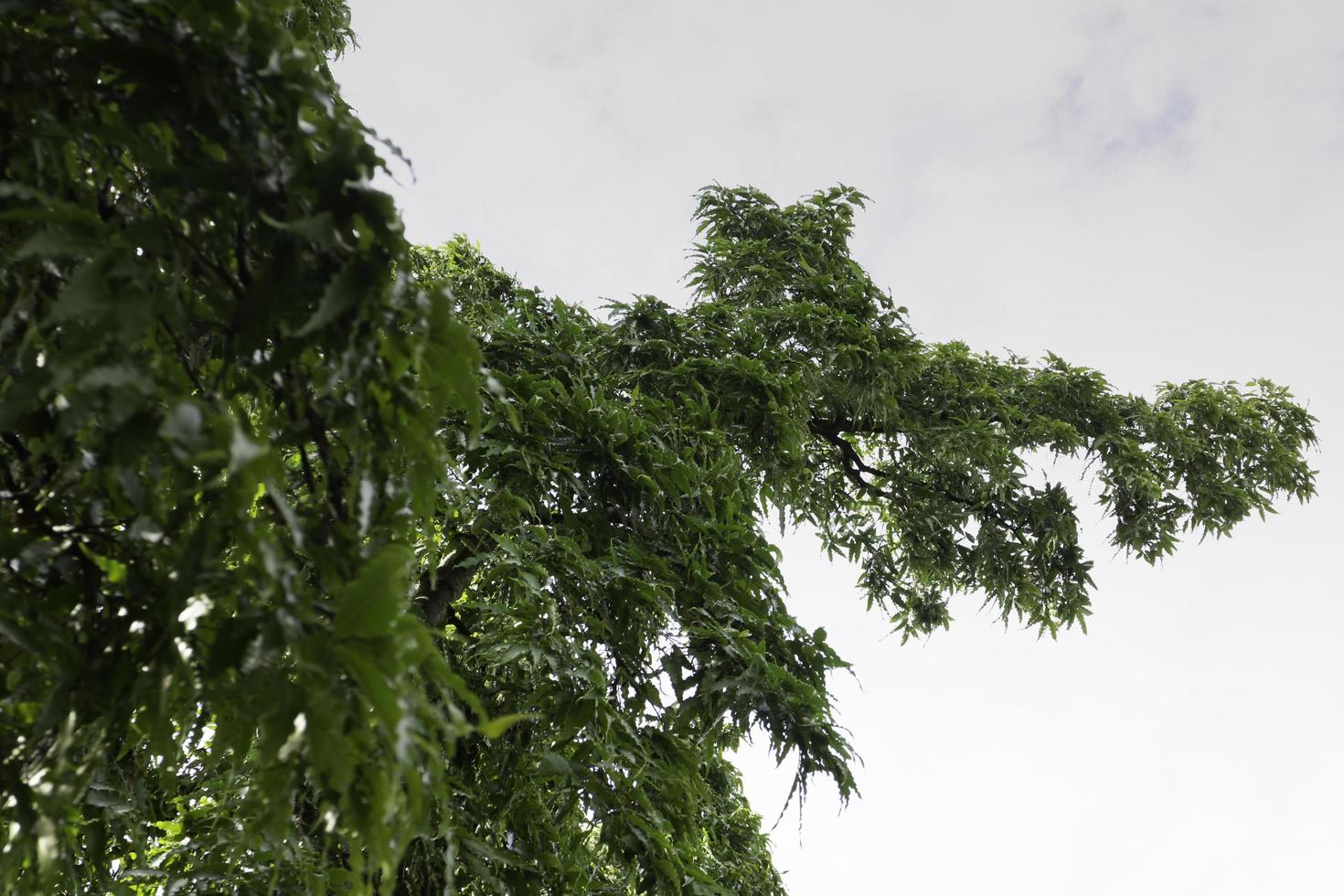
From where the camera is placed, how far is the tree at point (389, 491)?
1.07 metres

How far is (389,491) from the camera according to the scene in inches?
48.4

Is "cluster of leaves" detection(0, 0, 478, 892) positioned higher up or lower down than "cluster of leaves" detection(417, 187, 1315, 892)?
lower down

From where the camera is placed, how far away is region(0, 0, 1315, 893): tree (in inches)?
42.0

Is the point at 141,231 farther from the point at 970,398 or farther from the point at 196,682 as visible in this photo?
the point at 970,398

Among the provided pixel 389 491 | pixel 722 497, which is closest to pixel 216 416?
pixel 389 491

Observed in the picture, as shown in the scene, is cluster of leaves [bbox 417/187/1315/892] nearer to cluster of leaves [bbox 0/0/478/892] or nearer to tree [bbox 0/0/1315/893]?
tree [bbox 0/0/1315/893]

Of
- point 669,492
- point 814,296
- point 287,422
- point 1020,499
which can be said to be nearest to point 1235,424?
point 1020,499

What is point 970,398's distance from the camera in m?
6.72

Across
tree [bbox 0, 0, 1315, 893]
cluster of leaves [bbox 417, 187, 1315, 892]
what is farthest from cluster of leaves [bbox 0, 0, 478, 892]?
cluster of leaves [bbox 417, 187, 1315, 892]

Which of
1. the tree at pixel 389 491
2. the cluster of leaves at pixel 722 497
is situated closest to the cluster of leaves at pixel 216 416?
the tree at pixel 389 491

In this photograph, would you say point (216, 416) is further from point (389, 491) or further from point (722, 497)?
point (722, 497)

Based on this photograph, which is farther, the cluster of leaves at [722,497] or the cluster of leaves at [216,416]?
the cluster of leaves at [722,497]

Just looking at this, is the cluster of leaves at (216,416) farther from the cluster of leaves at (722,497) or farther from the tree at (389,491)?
the cluster of leaves at (722,497)

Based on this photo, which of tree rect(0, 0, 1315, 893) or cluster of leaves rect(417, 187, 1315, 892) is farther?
cluster of leaves rect(417, 187, 1315, 892)
